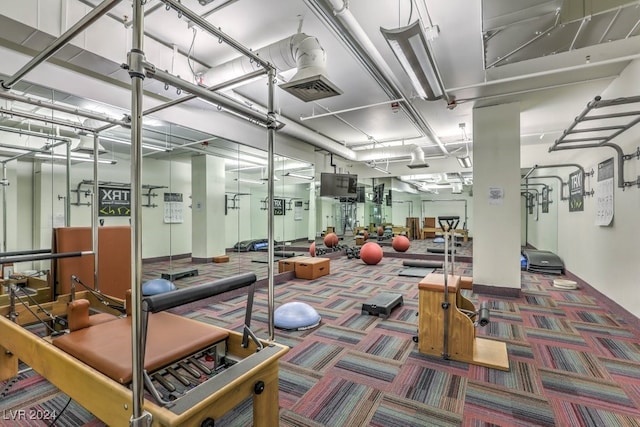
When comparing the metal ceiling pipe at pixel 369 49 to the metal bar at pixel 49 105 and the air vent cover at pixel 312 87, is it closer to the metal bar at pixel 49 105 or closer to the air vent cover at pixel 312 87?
the air vent cover at pixel 312 87

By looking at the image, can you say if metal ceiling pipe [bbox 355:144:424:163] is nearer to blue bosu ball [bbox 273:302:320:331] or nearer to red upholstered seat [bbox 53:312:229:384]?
blue bosu ball [bbox 273:302:320:331]

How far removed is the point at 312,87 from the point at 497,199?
3.61m

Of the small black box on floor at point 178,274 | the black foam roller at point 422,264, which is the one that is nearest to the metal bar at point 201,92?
the small black box on floor at point 178,274

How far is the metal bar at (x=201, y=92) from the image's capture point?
1.13 meters

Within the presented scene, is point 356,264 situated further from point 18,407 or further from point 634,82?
point 18,407

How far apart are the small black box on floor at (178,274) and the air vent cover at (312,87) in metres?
4.02

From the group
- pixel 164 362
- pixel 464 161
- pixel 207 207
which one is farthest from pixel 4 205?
pixel 464 161

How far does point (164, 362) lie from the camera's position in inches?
58.6

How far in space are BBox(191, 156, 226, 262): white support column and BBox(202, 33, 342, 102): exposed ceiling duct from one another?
12.1ft

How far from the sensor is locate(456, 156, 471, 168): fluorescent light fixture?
316 inches

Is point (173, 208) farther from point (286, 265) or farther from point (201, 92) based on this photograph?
point (201, 92)

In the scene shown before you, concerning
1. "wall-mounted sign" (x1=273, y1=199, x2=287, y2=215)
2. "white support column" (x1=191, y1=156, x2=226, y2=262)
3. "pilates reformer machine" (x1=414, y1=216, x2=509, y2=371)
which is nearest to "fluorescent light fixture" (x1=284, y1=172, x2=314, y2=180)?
"wall-mounted sign" (x1=273, y1=199, x2=287, y2=215)

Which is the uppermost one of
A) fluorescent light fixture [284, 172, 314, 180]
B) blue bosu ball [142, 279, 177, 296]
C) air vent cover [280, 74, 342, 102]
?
air vent cover [280, 74, 342, 102]

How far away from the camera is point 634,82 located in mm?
3373
